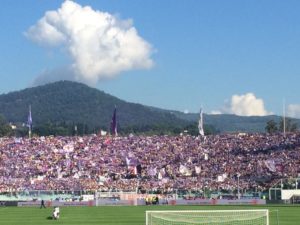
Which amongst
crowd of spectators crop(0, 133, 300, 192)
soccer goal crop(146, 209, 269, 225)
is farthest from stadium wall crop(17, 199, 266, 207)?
soccer goal crop(146, 209, 269, 225)

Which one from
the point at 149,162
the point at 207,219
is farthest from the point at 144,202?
the point at 207,219

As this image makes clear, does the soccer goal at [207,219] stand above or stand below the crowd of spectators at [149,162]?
below

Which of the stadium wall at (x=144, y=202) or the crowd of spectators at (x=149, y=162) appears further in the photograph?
the crowd of spectators at (x=149, y=162)

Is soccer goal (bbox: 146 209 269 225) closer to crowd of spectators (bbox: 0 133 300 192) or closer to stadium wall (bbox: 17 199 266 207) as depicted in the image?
stadium wall (bbox: 17 199 266 207)

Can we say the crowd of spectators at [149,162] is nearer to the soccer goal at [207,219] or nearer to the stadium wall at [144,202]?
the stadium wall at [144,202]

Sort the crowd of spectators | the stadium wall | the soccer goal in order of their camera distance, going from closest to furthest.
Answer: the soccer goal < the stadium wall < the crowd of spectators

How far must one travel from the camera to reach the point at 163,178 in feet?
338

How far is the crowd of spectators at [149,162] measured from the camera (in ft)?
328

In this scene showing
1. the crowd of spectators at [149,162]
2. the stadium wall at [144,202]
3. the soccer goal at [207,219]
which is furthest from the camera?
the crowd of spectators at [149,162]

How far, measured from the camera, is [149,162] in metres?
110

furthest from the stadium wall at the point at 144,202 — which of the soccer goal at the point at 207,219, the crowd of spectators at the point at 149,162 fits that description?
the soccer goal at the point at 207,219

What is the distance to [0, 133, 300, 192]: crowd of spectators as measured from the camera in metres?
100

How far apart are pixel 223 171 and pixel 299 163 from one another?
1097 cm

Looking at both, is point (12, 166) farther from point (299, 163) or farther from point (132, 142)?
point (299, 163)
